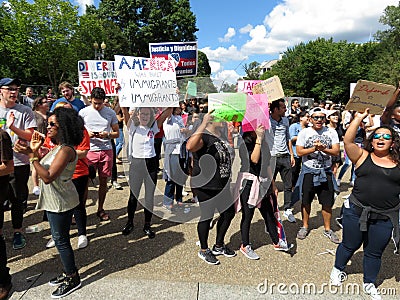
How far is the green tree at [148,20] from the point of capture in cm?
3844

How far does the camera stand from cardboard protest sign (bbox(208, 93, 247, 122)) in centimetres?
319

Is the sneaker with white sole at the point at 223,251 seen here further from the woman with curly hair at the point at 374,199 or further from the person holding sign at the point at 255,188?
the woman with curly hair at the point at 374,199

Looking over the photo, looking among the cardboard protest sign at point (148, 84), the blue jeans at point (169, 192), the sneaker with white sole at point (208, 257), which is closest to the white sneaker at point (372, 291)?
the sneaker with white sole at point (208, 257)

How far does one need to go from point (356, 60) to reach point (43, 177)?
54.8 m

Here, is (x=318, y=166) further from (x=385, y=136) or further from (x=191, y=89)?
(x=191, y=89)

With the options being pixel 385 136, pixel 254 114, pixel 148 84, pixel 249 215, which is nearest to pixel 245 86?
pixel 254 114

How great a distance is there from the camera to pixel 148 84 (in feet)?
13.3

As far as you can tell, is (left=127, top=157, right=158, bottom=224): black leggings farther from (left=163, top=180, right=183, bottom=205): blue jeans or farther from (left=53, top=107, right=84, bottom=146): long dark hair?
(left=53, top=107, right=84, bottom=146): long dark hair

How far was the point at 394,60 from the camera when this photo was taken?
40.4 metres

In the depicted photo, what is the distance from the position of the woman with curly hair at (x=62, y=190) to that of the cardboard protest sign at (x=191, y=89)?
4.84 ft

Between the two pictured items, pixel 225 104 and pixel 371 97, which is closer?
pixel 225 104

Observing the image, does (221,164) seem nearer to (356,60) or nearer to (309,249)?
(309,249)

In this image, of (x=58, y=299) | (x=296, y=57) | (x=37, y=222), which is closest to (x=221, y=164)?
(x=58, y=299)

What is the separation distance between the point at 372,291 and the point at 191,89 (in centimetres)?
295
